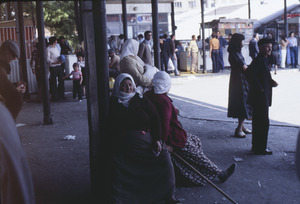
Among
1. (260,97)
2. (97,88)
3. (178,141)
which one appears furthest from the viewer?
(260,97)

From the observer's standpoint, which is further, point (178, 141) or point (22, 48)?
point (22, 48)

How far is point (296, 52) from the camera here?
22.4 metres

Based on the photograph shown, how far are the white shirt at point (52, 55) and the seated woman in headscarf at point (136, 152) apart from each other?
27.3 ft

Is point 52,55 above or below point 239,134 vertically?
above

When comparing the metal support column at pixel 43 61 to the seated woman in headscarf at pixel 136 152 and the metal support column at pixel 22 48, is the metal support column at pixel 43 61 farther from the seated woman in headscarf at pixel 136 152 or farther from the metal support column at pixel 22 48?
the seated woman in headscarf at pixel 136 152

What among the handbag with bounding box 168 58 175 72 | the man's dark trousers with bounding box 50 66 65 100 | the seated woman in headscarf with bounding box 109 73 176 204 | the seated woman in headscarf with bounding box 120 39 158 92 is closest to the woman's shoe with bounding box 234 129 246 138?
the seated woman in headscarf with bounding box 120 39 158 92

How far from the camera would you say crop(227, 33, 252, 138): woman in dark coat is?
7.70 meters

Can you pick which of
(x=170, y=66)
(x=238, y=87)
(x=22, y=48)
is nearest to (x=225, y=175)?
(x=238, y=87)

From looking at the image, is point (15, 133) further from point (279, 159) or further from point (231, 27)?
point (231, 27)

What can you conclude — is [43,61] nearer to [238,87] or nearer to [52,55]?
[52,55]

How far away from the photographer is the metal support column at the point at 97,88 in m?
4.29

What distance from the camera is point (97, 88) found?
4414mm

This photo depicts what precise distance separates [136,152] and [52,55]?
871cm

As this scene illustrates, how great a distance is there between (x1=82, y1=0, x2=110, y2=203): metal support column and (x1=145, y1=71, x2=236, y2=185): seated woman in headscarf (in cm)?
78
